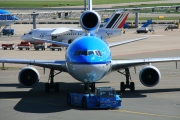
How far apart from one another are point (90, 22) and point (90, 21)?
9 centimetres

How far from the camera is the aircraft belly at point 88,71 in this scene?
1291 inches

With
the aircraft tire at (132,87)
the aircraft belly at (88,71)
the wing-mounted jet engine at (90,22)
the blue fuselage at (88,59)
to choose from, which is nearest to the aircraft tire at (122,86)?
the aircraft tire at (132,87)

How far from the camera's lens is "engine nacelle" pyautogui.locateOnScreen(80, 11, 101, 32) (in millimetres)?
38344

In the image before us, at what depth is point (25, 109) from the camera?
32781mm

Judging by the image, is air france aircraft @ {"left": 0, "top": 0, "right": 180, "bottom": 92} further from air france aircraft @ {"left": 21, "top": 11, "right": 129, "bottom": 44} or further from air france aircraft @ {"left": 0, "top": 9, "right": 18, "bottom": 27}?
air france aircraft @ {"left": 0, "top": 9, "right": 18, "bottom": 27}

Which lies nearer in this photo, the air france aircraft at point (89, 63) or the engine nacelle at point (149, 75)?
the air france aircraft at point (89, 63)

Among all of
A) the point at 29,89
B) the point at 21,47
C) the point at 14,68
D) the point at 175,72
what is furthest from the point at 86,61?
the point at 21,47

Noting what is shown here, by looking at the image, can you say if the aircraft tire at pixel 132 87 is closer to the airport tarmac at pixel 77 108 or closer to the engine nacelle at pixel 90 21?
the airport tarmac at pixel 77 108

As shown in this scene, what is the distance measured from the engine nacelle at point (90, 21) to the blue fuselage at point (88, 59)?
11.8 ft

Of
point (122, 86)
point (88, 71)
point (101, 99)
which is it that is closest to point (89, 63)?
point (88, 71)

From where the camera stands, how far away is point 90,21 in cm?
3903

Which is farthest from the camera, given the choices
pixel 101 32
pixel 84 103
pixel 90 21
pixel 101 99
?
pixel 101 32

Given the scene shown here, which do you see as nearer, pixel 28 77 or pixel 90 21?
pixel 28 77

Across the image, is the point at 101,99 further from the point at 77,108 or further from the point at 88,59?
the point at 88,59
